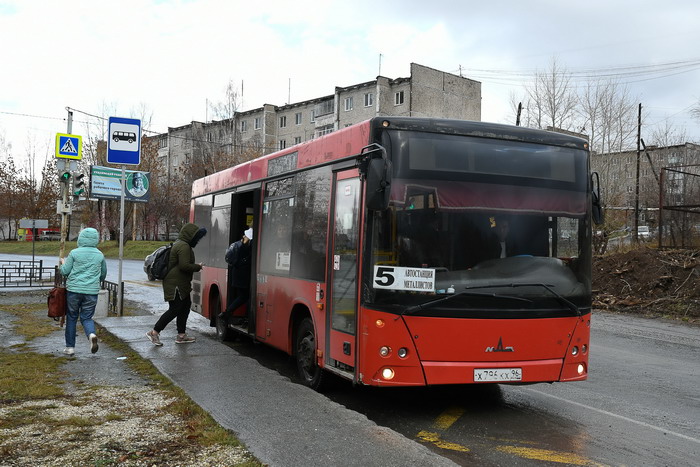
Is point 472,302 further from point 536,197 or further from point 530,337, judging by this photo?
point 536,197

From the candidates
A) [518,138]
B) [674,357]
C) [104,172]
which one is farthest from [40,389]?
[104,172]

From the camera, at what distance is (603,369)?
367 inches

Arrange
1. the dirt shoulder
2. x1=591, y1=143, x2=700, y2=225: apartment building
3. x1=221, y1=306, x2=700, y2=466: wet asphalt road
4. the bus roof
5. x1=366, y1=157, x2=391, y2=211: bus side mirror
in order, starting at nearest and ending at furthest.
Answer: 1. x1=221, y1=306, x2=700, y2=466: wet asphalt road
2. x1=366, y1=157, x2=391, y2=211: bus side mirror
3. the bus roof
4. the dirt shoulder
5. x1=591, y1=143, x2=700, y2=225: apartment building

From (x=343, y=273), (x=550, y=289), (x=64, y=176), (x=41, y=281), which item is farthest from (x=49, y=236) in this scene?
(x=550, y=289)

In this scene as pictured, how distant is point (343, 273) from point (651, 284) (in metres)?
15.4

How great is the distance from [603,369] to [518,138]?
4.49m

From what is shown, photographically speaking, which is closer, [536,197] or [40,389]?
[536,197]

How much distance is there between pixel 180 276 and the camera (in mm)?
10312

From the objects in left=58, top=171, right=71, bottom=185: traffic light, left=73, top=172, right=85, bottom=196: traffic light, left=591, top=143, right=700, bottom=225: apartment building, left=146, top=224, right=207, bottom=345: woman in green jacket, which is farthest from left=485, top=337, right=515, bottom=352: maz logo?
left=591, top=143, right=700, bottom=225: apartment building

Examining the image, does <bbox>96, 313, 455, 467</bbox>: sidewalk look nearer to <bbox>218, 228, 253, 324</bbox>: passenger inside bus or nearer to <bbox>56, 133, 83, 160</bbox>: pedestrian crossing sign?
<bbox>218, 228, 253, 324</bbox>: passenger inside bus

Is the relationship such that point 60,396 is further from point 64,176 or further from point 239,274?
point 64,176

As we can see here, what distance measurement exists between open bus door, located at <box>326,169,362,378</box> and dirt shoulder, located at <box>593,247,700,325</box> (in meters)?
12.6

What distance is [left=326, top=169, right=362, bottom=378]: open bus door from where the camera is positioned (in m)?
6.35

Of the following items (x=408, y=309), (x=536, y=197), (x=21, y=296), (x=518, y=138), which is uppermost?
(x=518, y=138)
